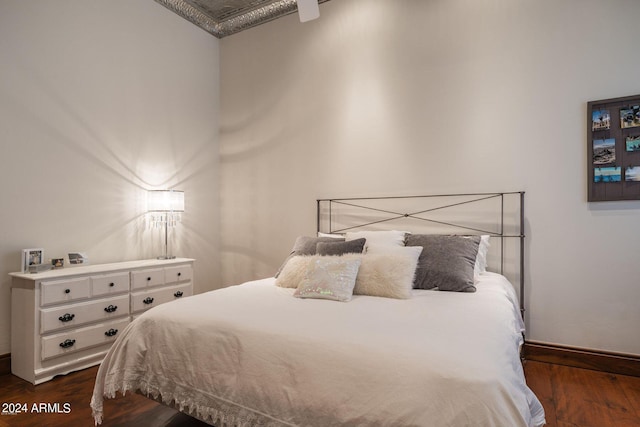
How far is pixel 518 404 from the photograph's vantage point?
1116mm

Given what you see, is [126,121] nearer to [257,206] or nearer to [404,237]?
[257,206]

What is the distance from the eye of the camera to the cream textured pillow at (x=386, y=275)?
215 cm

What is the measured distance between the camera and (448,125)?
10.1ft

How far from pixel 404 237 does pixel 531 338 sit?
4.00 ft

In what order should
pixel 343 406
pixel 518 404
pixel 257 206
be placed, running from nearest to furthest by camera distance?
pixel 518 404
pixel 343 406
pixel 257 206

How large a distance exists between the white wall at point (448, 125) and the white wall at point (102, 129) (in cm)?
39

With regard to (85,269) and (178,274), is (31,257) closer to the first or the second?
(85,269)

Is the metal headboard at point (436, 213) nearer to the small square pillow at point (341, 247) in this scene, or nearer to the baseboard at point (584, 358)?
the baseboard at point (584, 358)

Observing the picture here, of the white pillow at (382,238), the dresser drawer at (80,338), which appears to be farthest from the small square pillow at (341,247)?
the dresser drawer at (80,338)

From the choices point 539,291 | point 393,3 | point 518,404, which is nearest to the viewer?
point 518,404

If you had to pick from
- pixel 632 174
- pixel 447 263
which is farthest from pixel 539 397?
pixel 632 174

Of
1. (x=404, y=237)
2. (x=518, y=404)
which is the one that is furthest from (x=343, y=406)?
(x=404, y=237)

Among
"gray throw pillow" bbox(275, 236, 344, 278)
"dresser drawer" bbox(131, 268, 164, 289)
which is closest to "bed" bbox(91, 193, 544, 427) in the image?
"gray throw pillow" bbox(275, 236, 344, 278)

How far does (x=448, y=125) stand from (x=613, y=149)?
1.14 meters
